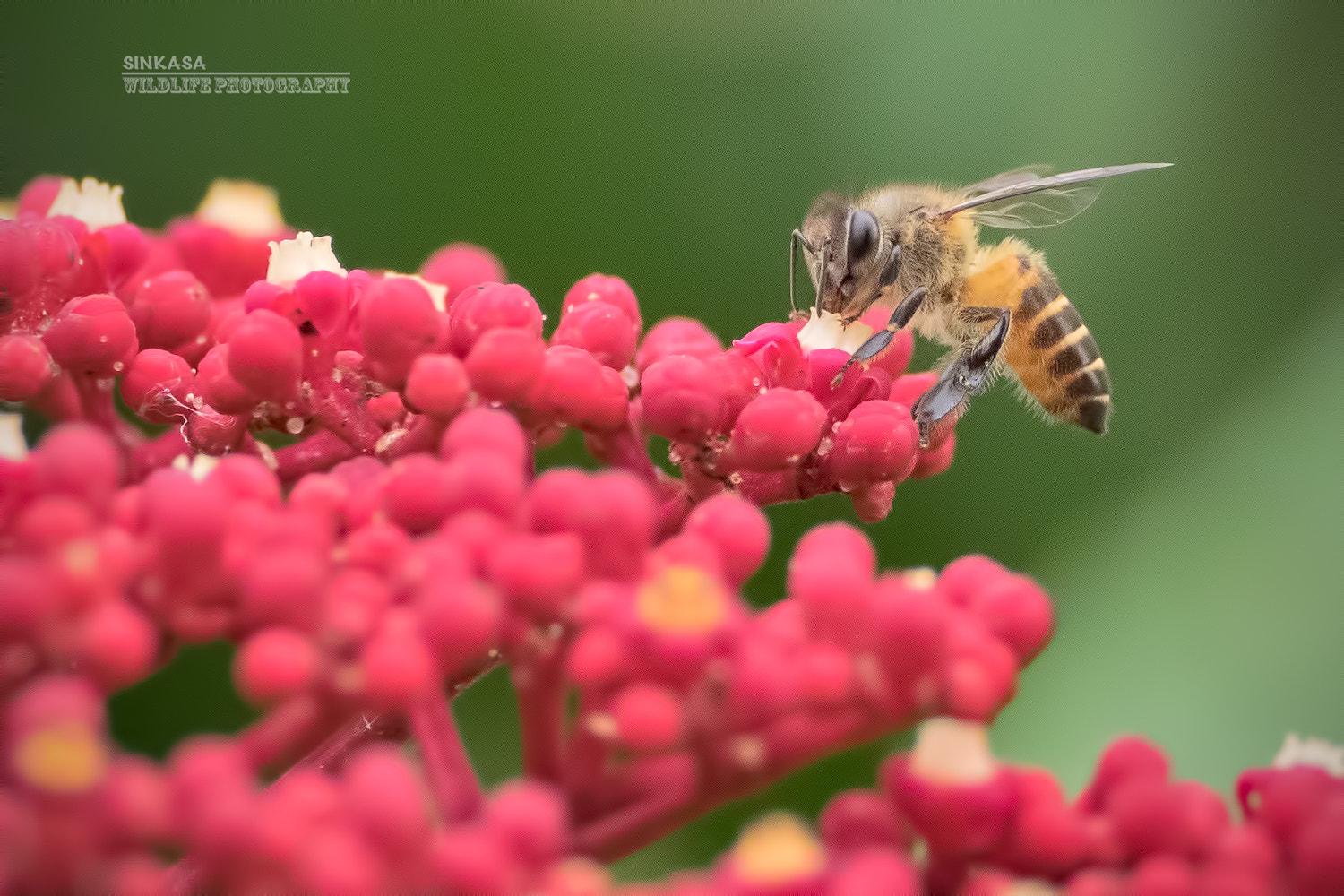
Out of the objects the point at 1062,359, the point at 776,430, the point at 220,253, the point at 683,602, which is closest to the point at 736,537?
the point at 683,602

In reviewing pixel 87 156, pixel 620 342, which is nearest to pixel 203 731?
pixel 87 156

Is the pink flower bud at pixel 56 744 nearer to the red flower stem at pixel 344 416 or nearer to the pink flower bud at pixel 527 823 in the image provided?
the pink flower bud at pixel 527 823

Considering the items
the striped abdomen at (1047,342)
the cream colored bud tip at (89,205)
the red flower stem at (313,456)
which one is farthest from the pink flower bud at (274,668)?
the striped abdomen at (1047,342)

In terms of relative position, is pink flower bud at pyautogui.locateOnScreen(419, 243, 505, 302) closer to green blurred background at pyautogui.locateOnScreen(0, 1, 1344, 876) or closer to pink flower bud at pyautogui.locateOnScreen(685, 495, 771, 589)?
pink flower bud at pyautogui.locateOnScreen(685, 495, 771, 589)

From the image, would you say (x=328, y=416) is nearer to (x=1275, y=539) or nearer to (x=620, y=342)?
(x=620, y=342)

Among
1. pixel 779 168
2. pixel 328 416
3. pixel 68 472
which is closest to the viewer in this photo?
pixel 68 472

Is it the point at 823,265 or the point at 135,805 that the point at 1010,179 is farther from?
the point at 135,805
